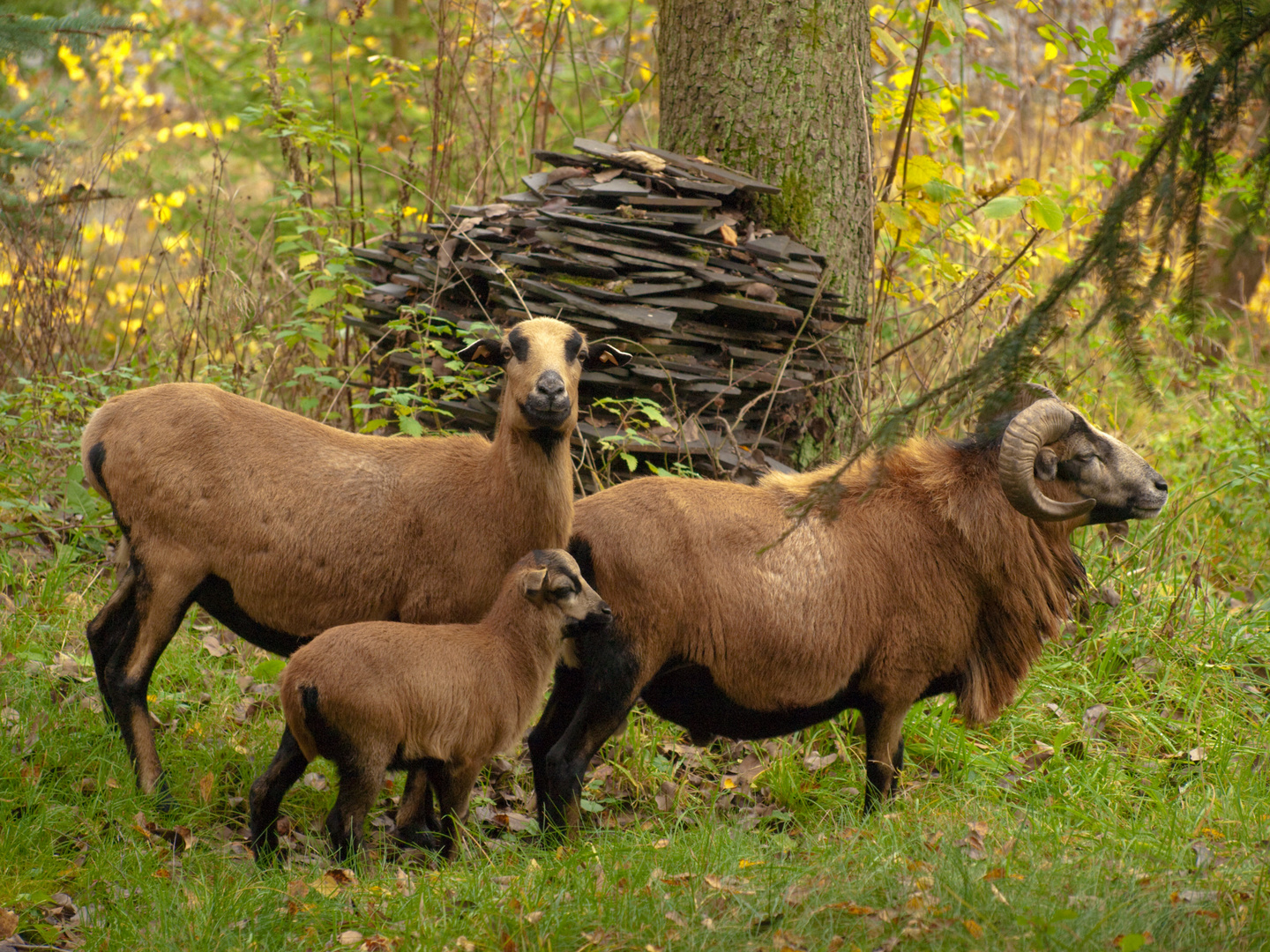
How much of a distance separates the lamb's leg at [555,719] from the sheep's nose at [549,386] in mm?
1205

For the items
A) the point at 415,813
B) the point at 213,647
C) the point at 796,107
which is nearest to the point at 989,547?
the point at 415,813

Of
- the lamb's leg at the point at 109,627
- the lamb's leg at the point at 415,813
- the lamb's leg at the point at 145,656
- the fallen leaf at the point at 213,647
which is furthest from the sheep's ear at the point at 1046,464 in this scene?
the fallen leaf at the point at 213,647

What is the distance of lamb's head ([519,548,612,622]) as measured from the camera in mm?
4434

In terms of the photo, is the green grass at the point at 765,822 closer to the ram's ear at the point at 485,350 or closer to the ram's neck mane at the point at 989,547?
the ram's neck mane at the point at 989,547

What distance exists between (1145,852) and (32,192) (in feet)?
35.5

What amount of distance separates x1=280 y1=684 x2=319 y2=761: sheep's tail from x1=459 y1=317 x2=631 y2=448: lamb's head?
1.39m

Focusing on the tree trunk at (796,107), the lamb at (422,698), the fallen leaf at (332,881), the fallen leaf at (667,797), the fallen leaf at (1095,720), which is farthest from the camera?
the tree trunk at (796,107)

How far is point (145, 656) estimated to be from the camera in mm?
4770

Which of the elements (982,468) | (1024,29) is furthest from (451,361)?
(1024,29)

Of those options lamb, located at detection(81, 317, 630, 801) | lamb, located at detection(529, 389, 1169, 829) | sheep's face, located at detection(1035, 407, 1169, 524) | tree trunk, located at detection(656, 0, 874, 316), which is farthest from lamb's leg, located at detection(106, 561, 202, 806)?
tree trunk, located at detection(656, 0, 874, 316)

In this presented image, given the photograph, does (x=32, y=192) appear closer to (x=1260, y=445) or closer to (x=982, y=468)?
(x=982, y=468)

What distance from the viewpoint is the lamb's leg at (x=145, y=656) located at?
4.72m

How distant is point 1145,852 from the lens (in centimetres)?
411

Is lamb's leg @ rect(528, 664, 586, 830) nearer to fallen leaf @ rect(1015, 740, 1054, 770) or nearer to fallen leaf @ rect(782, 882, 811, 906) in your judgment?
fallen leaf @ rect(782, 882, 811, 906)
